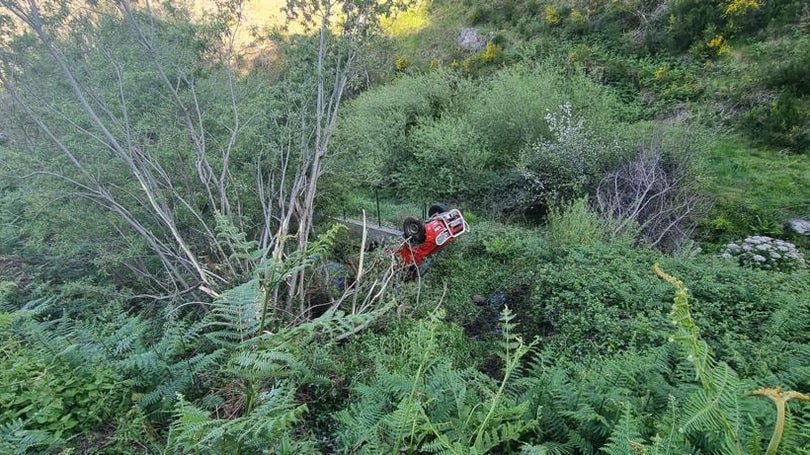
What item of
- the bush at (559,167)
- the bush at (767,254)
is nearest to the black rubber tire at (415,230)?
the bush at (559,167)

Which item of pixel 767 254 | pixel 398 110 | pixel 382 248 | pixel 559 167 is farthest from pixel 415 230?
pixel 398 110

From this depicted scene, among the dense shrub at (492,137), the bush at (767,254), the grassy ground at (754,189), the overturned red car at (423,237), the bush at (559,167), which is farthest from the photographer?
the dense shrub at (492,137)

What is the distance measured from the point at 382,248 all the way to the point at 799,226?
255 inches

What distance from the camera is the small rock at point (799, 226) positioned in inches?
244

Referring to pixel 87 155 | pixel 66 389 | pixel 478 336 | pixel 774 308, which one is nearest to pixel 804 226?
pixel 774 308

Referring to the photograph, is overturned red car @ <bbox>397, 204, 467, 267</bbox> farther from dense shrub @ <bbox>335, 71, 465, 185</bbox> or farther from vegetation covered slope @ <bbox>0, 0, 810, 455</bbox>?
dense shrub @ <bbox>335, 71, 465, 185</bbox>

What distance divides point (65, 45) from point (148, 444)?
17.1 ft

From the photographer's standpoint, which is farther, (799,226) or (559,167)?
(559,167)

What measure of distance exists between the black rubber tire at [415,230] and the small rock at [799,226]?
5883 mm

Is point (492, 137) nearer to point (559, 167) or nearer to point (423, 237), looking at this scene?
point (559, 167)

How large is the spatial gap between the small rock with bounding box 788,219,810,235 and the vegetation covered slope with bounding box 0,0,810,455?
0.55ft

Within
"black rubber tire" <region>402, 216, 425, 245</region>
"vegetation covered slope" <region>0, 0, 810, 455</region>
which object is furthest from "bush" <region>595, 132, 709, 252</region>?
"black rubber tire" <region>402, 216, 425, 245</region>

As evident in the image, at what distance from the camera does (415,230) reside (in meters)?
5.06

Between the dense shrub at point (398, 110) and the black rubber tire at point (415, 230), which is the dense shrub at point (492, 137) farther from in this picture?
the black rubber tire at point (415, 230)
